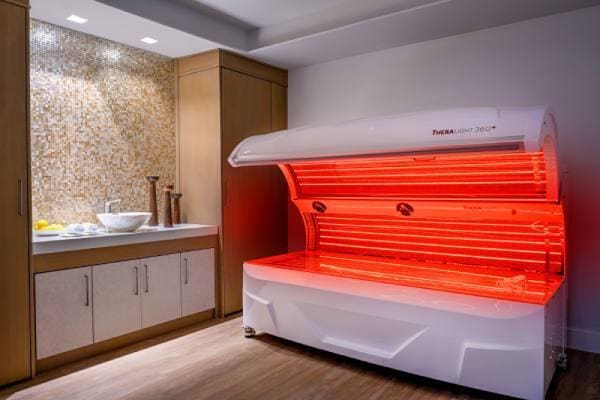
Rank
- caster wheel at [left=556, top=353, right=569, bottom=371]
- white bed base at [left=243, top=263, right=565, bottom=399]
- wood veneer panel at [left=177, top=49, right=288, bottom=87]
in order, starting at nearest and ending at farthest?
white bed base at [left=243, top=263, right=565, bottom=399] < caster wheel at [left=556, top=353, right=569, bottom=371] < wood veneer panel at [left=177, top=49, right=288, bottom=87]

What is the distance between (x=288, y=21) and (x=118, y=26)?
1.27 m

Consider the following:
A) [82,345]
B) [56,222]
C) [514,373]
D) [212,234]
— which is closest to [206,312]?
[212,234]

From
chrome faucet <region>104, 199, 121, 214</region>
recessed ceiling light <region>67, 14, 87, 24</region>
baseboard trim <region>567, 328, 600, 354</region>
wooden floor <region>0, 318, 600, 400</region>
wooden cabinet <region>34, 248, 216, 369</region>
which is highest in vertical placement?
recessed ceiling light <region>67, 14, 87, 24</region>

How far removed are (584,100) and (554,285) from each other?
1.31 meters

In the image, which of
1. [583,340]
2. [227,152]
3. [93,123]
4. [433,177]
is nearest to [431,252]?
[433,177]

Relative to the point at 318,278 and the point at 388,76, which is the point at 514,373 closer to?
the point at 318,278

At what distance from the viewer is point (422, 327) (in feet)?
8.24

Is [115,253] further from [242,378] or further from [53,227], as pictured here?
[242,378]

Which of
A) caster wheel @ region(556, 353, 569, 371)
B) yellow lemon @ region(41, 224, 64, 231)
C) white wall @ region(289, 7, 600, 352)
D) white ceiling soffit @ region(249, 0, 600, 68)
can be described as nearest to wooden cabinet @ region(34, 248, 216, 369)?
yellow lemon @ region(41, 224, 64, 231)

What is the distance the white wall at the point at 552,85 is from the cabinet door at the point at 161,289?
2.18 m

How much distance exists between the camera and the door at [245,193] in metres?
3.92

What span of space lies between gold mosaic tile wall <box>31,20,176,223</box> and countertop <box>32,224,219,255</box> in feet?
1.42

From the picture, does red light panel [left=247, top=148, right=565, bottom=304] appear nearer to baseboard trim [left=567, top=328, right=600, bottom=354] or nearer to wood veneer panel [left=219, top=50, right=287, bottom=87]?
baseboard trim [left=567, top=328, right=600, bottom=354]

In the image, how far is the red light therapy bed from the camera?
2.24 m
